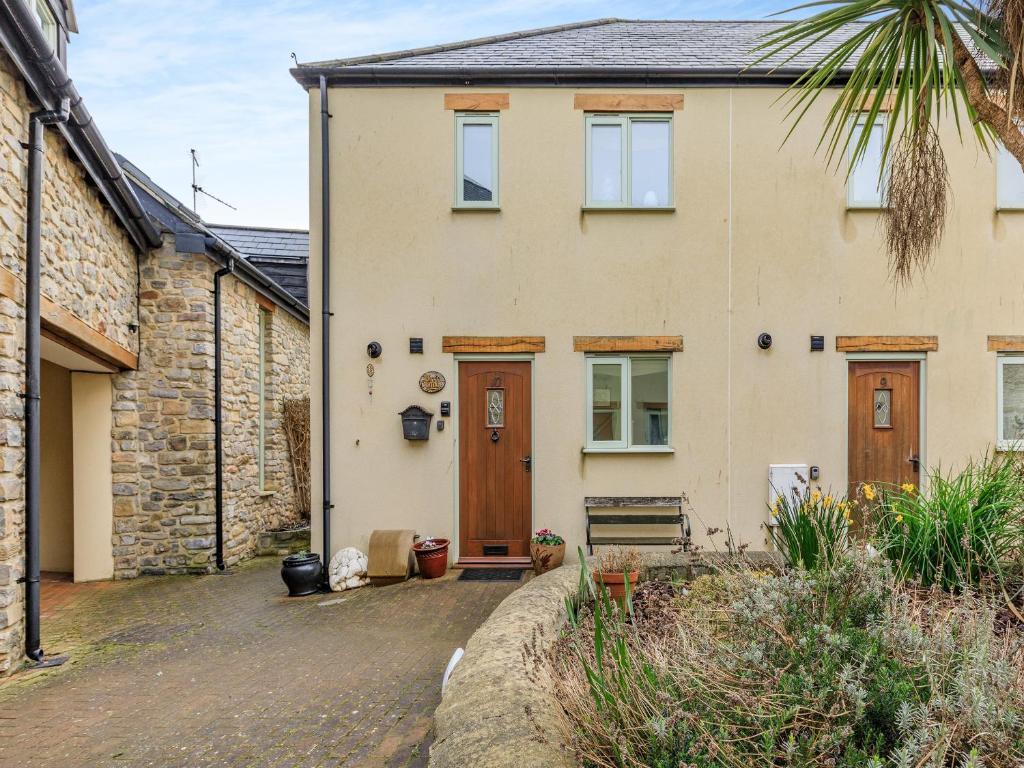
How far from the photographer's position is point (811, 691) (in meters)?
1.84

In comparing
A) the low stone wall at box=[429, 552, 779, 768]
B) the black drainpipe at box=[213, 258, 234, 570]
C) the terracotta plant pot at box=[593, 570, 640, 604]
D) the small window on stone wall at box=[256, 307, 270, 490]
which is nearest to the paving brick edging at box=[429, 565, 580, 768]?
the low stone wall at box=[429, 552, 779, 768]

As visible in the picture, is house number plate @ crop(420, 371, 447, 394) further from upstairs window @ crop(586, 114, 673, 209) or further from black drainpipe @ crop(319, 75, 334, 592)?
upstairs window @ crop(586, 114, 673, 209)

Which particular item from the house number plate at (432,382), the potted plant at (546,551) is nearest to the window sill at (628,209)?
the house number plate at (432,382)

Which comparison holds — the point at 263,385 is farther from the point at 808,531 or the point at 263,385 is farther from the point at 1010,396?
the point at 1010,396

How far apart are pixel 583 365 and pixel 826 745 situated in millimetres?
5472

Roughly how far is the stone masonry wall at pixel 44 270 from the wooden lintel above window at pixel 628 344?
16.7ft

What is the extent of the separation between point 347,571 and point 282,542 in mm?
2988

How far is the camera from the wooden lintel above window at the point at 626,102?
7.02 m

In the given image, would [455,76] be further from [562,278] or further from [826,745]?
[826,745]

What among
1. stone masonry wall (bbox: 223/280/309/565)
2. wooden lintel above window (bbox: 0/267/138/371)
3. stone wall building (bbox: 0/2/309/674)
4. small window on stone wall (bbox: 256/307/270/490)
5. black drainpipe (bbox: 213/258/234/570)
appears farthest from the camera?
small window on stone wall (bbox: 256/307/270/490)

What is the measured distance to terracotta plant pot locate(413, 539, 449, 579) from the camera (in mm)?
6574

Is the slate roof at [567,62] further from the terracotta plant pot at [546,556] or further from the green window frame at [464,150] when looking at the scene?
the terracotta plant pot at [546,556]

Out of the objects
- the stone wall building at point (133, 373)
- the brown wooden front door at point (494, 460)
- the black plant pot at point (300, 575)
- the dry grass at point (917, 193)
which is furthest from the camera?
the brown wooden front door at point (494, 460)

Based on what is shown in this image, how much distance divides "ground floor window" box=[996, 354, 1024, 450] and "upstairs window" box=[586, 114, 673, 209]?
4332mm
